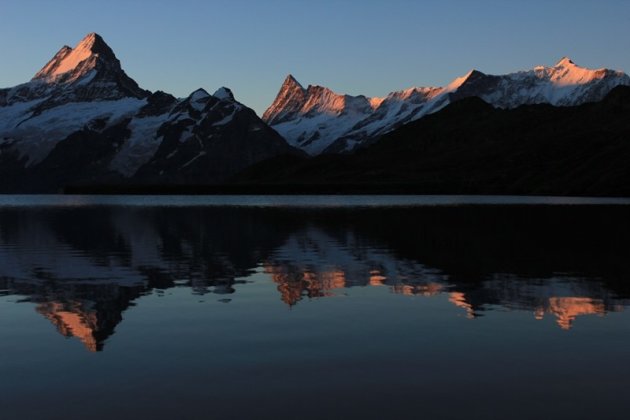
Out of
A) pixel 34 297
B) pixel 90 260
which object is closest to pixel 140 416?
pixel 34 297

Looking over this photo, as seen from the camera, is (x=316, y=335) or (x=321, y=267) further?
(x=321, y=267)

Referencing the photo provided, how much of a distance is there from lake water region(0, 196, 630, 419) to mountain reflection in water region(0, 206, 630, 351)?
239 mm

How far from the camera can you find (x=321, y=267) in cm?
5556

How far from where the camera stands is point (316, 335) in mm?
30656

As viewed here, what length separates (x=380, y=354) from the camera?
2711 cm

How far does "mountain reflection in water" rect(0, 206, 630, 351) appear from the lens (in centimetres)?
3875

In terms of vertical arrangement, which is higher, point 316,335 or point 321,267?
point 321,267

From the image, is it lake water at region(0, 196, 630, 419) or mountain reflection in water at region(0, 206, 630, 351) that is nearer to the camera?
lake water at region(0, 196, 630, 419)

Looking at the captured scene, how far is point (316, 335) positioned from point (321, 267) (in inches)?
981

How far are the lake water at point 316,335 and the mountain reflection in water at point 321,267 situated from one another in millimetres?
239

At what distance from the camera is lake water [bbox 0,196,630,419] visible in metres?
21.4

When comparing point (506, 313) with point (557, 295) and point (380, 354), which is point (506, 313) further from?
point (380, 354)

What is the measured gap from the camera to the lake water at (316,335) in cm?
2139

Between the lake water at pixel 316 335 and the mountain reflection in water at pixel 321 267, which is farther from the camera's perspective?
the mountain reflection in water at pixel 321 267
